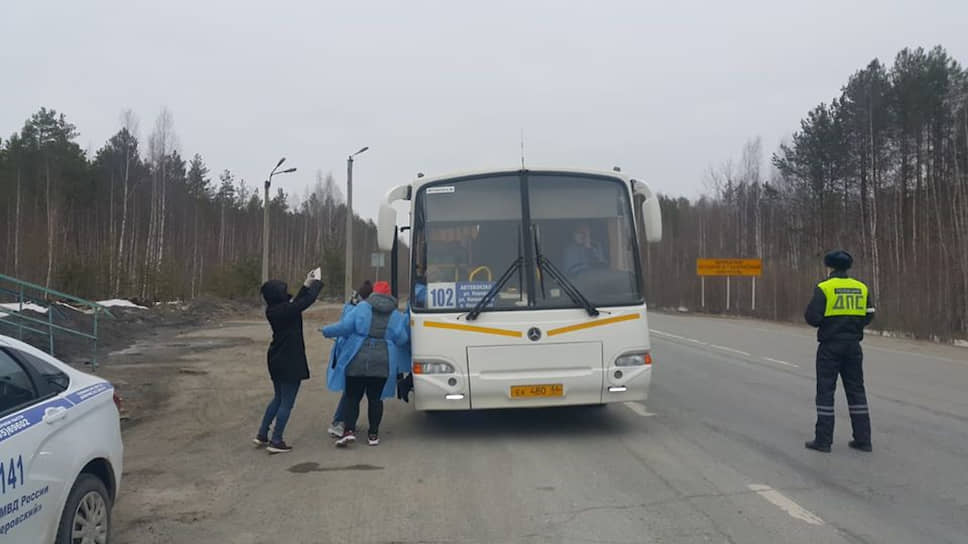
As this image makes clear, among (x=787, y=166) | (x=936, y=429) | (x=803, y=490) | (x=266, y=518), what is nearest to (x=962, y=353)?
(x=936, y=429)

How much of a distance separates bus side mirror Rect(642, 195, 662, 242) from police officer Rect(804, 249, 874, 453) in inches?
73.1

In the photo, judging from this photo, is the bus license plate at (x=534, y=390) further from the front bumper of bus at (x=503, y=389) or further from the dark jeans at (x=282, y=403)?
the dark jeans at (x=282, y=403)

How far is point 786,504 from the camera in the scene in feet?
19.9

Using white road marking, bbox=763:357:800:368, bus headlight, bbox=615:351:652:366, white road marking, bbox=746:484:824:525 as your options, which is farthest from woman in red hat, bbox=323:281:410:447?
white road marking, bbox=763:357:800:368

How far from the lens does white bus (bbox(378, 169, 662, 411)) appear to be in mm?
8508

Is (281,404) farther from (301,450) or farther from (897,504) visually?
(897,504)

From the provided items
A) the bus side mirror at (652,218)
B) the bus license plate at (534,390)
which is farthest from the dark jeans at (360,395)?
the bus side mirror at (652,218)

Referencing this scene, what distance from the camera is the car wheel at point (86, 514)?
441 cm

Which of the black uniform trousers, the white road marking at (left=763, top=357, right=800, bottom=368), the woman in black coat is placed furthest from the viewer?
the white road marking at (left=763, top=357, right=800, bottom=368)

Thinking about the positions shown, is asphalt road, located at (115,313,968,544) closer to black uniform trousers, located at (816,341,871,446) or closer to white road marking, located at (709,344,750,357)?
black uniform trousers, located at (816,341,871,446)

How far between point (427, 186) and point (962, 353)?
763 inches

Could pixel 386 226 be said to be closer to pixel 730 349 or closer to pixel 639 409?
pixel 639 409

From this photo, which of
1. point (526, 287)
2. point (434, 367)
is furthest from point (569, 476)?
point (526, 287)

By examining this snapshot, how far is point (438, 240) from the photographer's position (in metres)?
9.04
